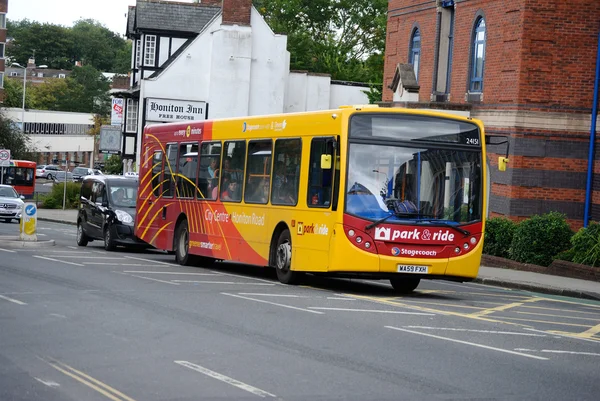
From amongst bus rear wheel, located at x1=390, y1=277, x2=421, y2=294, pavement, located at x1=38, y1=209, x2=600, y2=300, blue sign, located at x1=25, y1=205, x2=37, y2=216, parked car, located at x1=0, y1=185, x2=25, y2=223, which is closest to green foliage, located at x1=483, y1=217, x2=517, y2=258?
pavement, located at x1=38, y1=209, x2=600, y2=300

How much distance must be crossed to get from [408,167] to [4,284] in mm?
6480

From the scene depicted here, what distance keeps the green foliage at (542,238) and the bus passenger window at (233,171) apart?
27.2 feet

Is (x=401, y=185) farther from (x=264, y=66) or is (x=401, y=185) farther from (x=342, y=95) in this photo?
(x=342, y=95)

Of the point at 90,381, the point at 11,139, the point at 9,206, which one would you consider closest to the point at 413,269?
the point at 90,381

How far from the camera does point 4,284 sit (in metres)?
16.9

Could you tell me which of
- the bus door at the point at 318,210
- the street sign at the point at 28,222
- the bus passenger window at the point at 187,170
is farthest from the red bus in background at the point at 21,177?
the bus door at the point at 318,210

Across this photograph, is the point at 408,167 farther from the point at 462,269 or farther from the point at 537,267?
the point at 537,267

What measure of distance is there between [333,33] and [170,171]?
58823 millimetres

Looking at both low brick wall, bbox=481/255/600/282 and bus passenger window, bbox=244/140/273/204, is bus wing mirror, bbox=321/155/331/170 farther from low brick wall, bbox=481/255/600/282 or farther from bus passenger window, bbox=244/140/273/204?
low brick wall, bbox=481/255/600/282

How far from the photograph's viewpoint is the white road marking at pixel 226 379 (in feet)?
28.4

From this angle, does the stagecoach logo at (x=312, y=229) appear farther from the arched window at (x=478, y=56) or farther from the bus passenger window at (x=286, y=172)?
the arched window at (x=478, y=56)

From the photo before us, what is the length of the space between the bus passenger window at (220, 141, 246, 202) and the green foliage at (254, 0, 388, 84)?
2134 inches

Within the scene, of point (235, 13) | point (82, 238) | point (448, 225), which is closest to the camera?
point (448, 225)

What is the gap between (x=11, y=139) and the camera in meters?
85.0
